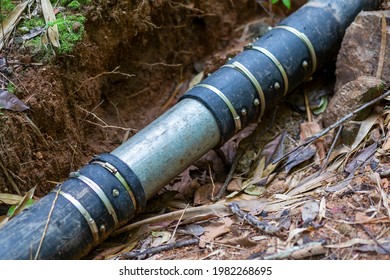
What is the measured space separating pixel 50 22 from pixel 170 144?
107 centimetres

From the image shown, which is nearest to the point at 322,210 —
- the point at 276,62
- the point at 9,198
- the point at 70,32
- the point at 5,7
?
the point at 276,62

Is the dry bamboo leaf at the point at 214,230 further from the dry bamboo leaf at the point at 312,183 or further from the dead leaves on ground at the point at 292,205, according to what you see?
the dry bamboo leaf at the point at 312,183

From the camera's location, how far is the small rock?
3.31m

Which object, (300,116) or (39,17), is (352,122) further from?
(39,17)

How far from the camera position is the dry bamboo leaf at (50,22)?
10.8 feet

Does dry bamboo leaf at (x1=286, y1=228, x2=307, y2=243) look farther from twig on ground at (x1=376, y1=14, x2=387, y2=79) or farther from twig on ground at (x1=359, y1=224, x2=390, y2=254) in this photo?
twig on ground at (x1=376, y1=14, x2=387, y2=79)

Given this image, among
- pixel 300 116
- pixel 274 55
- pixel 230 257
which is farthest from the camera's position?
pixel 300 116

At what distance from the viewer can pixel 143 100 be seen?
4.10 metres

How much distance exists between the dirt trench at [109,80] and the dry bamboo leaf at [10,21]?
0.94 ft

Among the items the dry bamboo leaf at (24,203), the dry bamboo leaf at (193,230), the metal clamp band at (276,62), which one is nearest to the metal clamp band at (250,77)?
the metal clamp band at (276,62)

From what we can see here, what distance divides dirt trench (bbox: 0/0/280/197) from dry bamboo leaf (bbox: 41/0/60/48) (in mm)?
119

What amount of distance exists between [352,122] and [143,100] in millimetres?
1597

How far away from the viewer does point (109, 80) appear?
3.86 metres

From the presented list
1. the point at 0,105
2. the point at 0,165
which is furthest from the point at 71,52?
the point at 0,165
